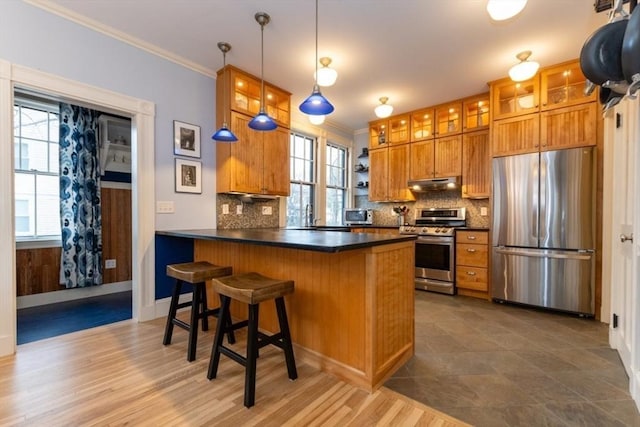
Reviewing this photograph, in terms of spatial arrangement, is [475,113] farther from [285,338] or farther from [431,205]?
[285,338]

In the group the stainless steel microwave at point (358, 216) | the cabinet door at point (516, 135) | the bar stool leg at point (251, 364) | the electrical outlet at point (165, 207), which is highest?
the cabinet door at point (516, 135)

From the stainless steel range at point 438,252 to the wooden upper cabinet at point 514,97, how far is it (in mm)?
1443

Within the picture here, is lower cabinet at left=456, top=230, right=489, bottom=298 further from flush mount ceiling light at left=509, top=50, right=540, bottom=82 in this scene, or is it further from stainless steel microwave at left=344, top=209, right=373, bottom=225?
flush mount ceiling light at left=509, top=50, right=540, bottom=82

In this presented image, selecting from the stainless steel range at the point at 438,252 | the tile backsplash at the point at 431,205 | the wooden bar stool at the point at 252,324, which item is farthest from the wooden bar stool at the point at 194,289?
the tile backsplash at the point at 431,205

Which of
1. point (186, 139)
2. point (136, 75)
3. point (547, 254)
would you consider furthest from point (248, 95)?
point (547, 254)

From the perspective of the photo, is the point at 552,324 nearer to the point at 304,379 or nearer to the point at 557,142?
the point at 557,142

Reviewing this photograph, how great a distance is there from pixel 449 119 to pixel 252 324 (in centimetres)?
420

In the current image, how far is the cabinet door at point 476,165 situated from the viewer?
401cm

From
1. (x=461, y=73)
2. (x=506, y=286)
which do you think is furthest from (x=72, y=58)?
(x=506, y=286)

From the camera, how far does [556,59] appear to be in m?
3.20

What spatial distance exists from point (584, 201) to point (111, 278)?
5.85 m

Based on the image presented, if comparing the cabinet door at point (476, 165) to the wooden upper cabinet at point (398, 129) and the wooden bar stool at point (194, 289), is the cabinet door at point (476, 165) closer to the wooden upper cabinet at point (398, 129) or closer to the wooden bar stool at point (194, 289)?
the wooden upper cabinet at point (398, 129)

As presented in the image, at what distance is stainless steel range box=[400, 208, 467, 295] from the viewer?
399cm

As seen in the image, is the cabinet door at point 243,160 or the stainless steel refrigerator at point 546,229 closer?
the stainless steel refrigerator at point 546,229
